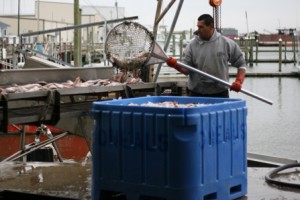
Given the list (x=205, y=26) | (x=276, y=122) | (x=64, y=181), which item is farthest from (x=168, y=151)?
(x=276, y=122)

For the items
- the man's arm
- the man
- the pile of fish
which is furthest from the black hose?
the pile of fish

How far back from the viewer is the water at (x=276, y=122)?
66.6 ft

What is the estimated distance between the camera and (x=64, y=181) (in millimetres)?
6297

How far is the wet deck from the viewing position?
18.2 ft

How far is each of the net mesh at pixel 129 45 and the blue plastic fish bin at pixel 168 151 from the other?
8.62 feet

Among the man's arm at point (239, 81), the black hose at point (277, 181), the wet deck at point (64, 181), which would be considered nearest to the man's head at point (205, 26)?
the man's arm at point (239, 81)

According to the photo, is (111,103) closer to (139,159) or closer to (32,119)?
(139,159)

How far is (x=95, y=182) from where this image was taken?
5070 mm

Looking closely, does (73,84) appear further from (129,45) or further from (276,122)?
(276,122)

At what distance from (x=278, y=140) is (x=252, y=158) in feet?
43.0

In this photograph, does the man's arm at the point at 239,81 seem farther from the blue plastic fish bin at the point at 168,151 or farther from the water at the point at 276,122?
the water at the point at 276,122

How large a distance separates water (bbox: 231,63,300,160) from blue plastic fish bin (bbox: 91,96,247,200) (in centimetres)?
1285

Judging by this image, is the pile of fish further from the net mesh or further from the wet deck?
the wet deck

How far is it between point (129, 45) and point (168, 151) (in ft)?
11.5
